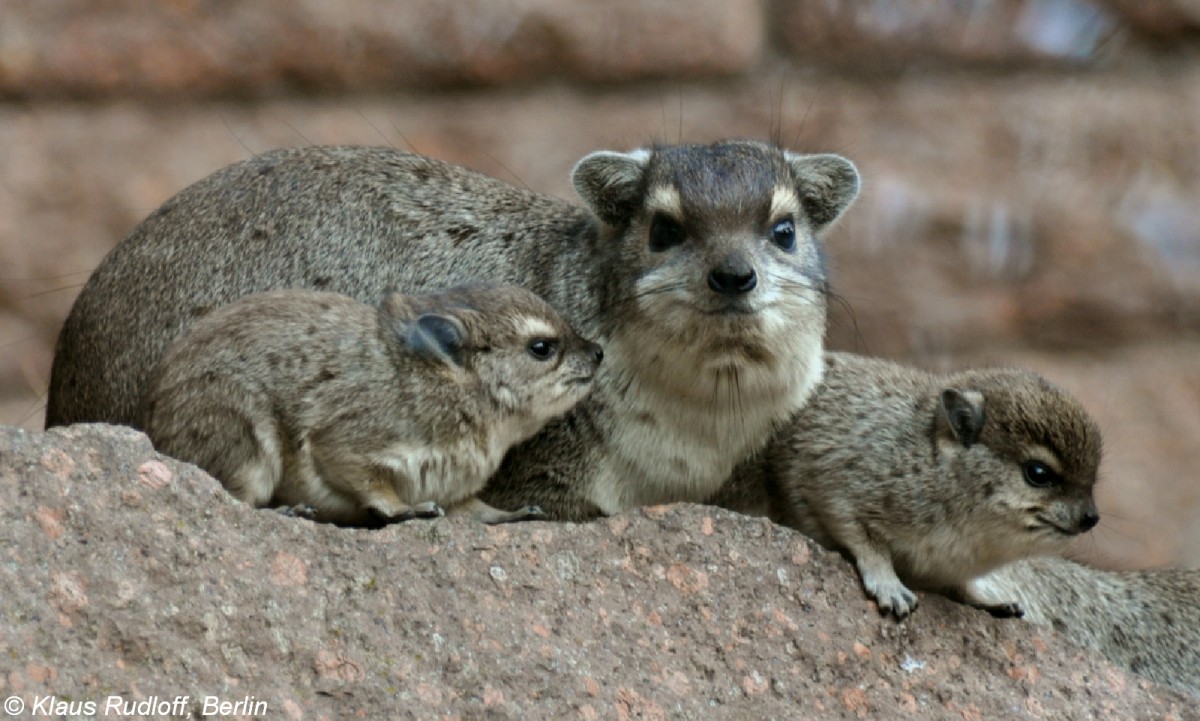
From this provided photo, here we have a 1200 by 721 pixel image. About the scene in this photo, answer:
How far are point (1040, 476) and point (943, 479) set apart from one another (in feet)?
0.99

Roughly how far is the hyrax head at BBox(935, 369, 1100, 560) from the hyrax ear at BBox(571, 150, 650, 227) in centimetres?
127

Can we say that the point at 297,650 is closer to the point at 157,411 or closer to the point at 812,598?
the point at 157,411

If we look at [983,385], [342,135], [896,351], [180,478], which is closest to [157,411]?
[180,478]

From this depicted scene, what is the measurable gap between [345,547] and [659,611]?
916 mm

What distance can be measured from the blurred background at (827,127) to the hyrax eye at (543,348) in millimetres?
2953

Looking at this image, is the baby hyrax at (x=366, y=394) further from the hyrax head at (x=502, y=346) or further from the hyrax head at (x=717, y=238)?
the hyrax head at (x=717, y=238)

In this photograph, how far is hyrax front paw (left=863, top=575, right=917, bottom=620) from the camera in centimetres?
540

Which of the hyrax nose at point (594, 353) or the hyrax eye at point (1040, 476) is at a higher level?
the hyrax nose at point (594, 353)

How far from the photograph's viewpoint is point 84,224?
852 centimetres

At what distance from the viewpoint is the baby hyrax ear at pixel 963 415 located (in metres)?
5.73

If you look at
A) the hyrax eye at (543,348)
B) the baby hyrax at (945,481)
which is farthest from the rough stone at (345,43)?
the hyrax eye at (543,348)

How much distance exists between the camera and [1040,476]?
5.62 m

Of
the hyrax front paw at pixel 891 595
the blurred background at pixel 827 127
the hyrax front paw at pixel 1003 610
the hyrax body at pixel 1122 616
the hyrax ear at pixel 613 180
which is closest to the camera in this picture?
the hyrax front paw at pixel 891 595

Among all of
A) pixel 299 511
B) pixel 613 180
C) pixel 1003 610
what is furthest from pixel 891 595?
pixel 299 511
